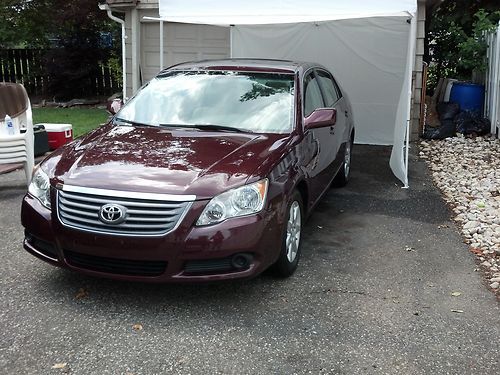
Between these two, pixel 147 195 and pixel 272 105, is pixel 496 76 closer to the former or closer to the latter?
pixel 272 105

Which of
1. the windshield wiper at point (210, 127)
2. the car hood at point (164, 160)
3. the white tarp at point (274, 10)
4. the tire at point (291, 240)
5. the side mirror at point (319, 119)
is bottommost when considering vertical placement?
the tire at point (291, 240)

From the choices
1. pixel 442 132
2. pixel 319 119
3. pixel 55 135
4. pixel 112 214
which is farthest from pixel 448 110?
pixel 112 214

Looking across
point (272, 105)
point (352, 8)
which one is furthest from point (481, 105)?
point (272, 105)

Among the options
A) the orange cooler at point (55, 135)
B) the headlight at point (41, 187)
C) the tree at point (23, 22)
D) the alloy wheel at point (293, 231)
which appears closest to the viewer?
the headlight at point (41, 187)

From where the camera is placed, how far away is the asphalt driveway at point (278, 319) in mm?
3145

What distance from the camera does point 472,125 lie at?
10273 mm

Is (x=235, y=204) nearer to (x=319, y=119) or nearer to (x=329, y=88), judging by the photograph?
(x=319, y=119)

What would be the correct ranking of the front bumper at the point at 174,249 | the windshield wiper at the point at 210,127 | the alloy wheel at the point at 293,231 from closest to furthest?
the front bumper at the point at 174,249
the alloy wheel at the point at 293,231
the windshield wiper at the point at 210,127

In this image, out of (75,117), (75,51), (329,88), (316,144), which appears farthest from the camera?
(75,51)

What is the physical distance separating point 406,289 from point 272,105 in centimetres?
187

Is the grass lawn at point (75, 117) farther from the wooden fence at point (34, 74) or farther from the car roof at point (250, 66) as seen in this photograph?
the car roof at point (250, 66)

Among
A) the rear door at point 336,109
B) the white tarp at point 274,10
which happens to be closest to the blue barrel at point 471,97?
the rear door at point 336,109

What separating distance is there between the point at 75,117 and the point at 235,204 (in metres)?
9.95

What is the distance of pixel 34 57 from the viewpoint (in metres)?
16.4
